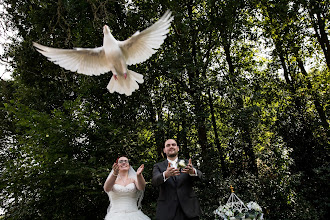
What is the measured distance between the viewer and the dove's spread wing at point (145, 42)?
8.23 ft

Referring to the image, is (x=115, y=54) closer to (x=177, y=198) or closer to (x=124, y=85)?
(x=124, y=85)

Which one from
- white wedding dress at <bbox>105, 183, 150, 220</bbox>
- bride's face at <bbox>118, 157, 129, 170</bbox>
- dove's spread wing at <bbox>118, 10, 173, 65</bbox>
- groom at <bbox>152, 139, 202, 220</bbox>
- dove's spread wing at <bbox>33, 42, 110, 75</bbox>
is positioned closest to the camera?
groom at <bbox>152, 139, 202, 220</bbox>

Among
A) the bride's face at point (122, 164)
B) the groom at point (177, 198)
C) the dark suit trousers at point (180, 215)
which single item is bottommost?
the dark suit trousers at point (180, 215)

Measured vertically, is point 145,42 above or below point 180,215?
above

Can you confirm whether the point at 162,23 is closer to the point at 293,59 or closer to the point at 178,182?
the point at 178,182

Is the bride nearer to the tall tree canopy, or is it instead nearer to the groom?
the groom

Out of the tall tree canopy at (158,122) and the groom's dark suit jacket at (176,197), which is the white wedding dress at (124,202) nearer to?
the groom's dark suit jacket at (176,197)

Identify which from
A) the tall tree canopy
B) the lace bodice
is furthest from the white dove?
the tall tree canopy

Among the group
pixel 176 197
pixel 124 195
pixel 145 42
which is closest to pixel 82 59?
pixel 145 42

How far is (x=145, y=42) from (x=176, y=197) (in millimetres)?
1563

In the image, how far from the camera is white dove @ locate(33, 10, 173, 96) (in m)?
2.60

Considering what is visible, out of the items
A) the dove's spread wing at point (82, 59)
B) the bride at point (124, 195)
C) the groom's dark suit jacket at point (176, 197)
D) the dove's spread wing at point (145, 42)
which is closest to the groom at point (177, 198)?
the groom's dark suit jacket at point (176, 197)

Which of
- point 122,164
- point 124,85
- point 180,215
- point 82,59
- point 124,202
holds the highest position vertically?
point 82,59

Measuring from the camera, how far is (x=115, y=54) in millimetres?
2686
